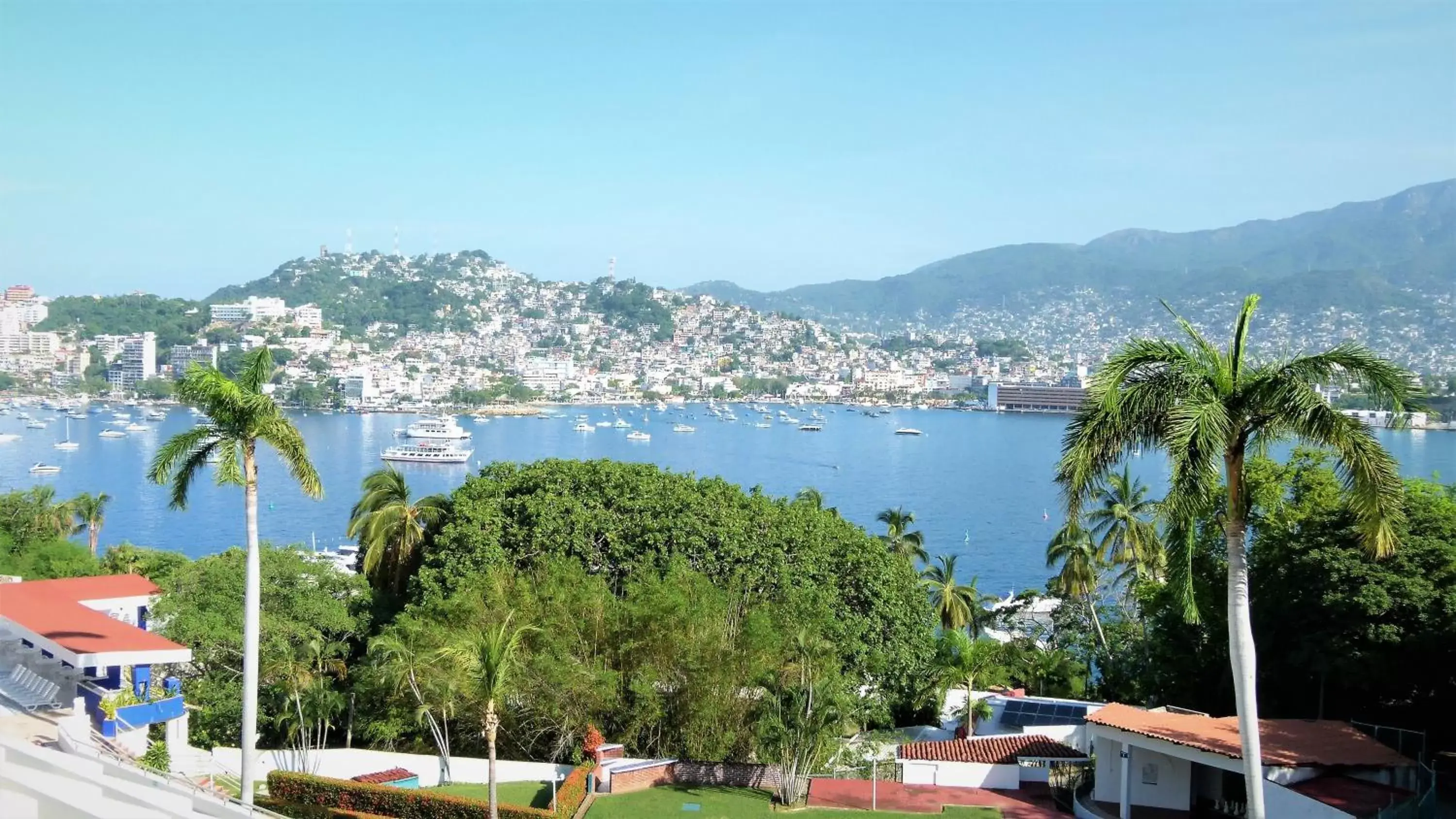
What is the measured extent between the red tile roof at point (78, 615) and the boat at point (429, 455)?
65762 millimetres

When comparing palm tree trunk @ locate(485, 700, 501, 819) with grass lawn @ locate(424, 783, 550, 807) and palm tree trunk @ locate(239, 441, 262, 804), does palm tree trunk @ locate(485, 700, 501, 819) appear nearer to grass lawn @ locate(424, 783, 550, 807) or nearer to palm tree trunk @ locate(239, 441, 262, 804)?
grass lawn @ locate(424, 783, 550, 807)

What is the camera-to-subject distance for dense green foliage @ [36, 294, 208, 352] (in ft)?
481

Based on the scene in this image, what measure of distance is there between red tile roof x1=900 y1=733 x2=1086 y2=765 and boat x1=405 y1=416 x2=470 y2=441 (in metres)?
79.3

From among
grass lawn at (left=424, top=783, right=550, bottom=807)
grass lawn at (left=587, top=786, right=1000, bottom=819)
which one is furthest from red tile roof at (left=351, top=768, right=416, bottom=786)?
grass lawn at (left=587, top=786, right=1000, bottom=819)

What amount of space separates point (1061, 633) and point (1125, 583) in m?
4.03

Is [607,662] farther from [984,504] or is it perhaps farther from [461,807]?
[984,504]

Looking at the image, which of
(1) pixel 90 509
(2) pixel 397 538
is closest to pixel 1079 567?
(2) pixel 397 538

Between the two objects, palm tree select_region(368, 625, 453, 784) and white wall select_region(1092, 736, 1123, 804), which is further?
palm tree select_region(368, 625, 453, 784)

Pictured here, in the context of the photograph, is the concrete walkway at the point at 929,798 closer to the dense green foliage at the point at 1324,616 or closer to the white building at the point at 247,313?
the dense green foliage at the point at 1324,616

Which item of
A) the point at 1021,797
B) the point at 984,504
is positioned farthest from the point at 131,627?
the point at 984,504

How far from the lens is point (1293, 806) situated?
1048 centimetres

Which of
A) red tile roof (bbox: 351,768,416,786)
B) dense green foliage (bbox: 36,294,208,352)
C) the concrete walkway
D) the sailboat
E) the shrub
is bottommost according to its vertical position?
the sailboat

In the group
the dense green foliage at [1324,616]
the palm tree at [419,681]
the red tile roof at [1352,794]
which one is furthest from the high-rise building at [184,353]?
the red tile roof at [1352,794]

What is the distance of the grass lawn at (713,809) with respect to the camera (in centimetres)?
1207
